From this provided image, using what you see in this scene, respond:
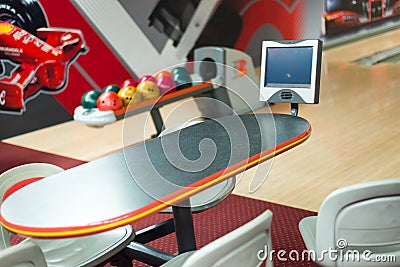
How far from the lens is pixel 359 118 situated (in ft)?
16.3

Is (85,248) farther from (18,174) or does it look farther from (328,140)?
(328,140)

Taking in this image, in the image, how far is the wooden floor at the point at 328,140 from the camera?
11.2 feet

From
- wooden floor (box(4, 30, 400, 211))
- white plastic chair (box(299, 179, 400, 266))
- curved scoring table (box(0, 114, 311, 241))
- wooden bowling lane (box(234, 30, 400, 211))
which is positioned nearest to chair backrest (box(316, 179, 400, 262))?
white plastic chair (box(299, 179, 400, 266))

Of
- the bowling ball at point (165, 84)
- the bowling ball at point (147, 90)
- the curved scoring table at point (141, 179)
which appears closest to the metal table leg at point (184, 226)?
the curved scoring table at point (141, 179)

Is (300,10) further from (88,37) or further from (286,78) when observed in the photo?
(286,78)

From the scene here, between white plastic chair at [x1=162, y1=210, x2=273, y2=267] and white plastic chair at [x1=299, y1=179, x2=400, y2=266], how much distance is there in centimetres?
23

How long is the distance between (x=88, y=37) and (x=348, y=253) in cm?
470

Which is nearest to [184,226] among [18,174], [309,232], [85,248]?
[85,248]

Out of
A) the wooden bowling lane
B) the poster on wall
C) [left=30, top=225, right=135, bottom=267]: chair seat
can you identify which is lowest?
the wooden bowling lane

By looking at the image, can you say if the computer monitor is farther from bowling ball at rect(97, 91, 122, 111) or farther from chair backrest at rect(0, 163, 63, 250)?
bowling ball at rect(97, 91, 122, 111)

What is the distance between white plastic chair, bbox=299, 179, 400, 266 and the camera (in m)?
1.49

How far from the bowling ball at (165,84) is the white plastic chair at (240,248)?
9.44ft

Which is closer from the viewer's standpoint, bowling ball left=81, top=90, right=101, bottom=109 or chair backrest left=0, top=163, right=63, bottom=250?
chair backrest left=0, top=163, right=63, bottom=250

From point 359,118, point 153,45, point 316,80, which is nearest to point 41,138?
point 153,45
